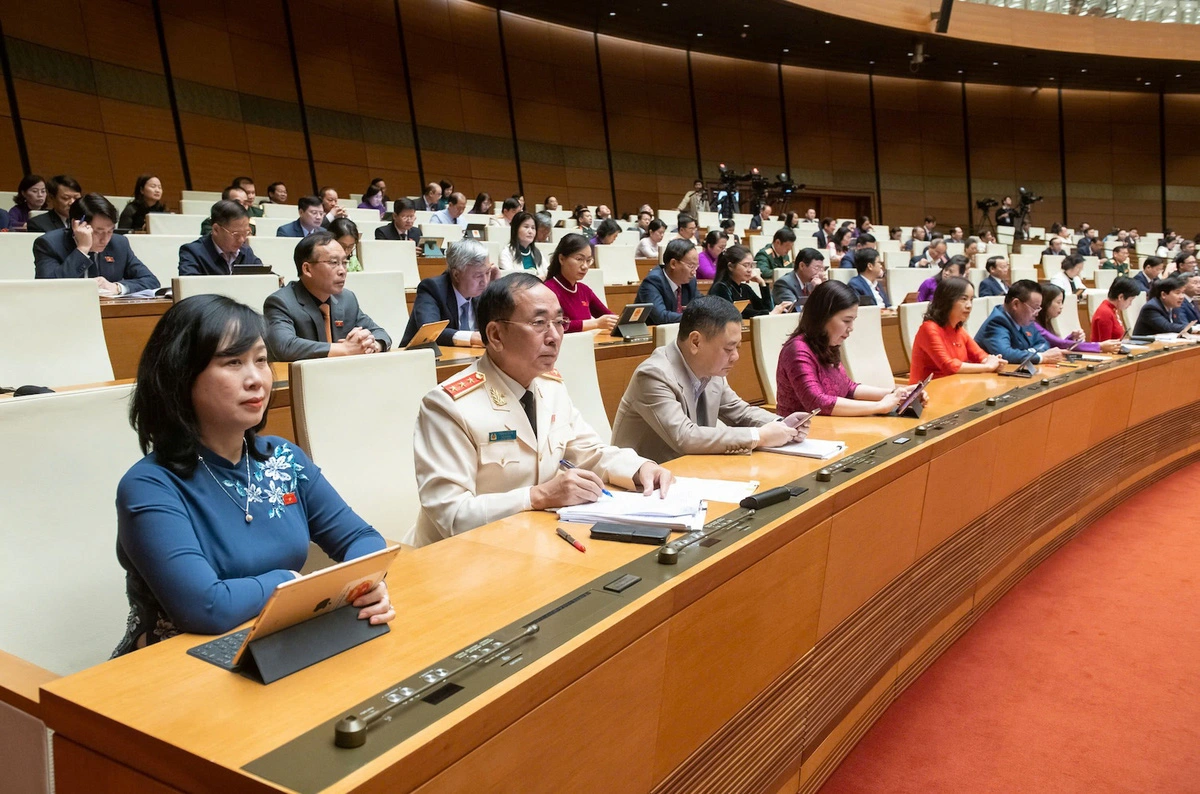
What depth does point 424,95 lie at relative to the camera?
10109 millimetres

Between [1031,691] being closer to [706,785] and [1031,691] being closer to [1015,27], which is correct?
[706,785]

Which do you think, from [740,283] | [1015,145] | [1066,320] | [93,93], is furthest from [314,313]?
[1015,145]

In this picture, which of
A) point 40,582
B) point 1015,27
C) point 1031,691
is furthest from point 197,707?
point 1015,27

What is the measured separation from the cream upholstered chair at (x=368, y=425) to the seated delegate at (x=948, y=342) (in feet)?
7.03

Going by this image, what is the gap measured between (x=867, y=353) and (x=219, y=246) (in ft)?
8.88

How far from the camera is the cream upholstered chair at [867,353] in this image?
11.3 feet

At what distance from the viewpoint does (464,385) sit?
5.49ft

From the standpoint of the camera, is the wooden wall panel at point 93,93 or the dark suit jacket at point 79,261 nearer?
the dark suit jacket at point 79,261

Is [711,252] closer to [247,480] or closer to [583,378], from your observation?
[583,378]

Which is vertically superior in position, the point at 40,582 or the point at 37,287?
the point at 37,287

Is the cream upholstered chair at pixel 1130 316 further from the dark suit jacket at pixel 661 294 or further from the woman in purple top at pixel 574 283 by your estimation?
the woman in purple top at pixel 574 283

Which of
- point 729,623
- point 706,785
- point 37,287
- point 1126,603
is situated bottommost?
point 1126,603

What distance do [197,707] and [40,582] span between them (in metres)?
0.66

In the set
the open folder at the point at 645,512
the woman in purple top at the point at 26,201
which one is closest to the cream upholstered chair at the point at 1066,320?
the open folder at the point at 645,512
